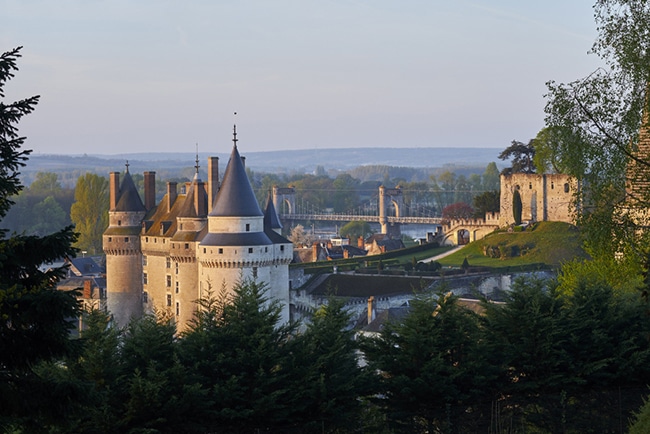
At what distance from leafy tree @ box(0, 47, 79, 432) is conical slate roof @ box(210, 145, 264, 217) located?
93.0 feet

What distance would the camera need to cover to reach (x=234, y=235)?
38.6 metres

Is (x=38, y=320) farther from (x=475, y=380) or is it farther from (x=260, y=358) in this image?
(x=475, y=380)

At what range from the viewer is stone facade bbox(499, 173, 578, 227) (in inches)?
2478

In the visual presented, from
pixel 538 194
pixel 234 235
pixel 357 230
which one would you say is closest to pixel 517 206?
pixel 538 194

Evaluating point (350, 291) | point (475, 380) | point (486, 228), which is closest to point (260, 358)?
point (475, 380)

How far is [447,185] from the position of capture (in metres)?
158

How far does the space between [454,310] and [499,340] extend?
995 mm

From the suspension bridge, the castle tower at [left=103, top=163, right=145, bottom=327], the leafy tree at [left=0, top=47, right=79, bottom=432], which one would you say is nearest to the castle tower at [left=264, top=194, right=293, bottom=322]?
the castle tower at [left=103, top=163, right=145, bottom=327]

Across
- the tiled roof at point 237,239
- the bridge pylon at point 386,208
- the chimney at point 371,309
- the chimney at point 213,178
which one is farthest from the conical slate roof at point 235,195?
the bridge pylon at point 386,208

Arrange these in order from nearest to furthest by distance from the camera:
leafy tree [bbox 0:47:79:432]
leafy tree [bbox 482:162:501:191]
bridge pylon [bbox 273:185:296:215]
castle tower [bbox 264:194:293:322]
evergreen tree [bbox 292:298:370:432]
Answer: leafy tree [bbox 0:47:79:432], evergreen tree [bbox 292:298:370:432], castle tower [bbox 264:194:293:322], bridge pylon [bbox 273:185:296:215], leafy tree [bbox 482:162:501:191]

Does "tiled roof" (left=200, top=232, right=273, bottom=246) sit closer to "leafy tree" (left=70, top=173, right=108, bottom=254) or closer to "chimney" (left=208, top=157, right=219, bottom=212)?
"chimney" (left=208, top=157, right=219, bottom=212)

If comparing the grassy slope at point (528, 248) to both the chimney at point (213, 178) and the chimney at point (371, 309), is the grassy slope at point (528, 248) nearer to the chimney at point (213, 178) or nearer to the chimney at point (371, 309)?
the chimney at point (371, 309)

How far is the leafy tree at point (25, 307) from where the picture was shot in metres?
9.55

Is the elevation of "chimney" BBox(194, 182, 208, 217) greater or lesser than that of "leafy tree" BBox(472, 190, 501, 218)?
greater
